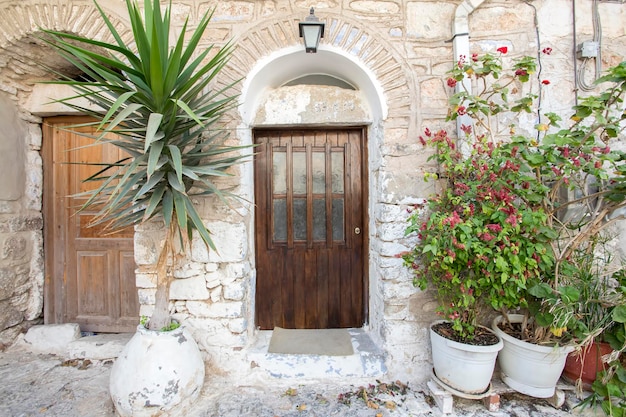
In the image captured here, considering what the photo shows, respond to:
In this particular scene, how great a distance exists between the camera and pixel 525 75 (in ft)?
6.21

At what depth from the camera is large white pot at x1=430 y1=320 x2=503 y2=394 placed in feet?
6.08

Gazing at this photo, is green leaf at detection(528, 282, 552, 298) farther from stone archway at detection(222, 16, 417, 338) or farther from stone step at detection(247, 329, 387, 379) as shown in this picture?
stone step at detection(247, 329, 387, 379)

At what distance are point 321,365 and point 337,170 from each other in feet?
4.88

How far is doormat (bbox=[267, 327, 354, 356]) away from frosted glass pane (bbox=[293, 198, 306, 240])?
771 mm

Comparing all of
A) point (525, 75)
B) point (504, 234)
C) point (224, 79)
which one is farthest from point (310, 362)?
point (525, 75)

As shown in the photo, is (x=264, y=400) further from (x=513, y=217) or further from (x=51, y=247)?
(x=51, y=247)

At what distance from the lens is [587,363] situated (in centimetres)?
200

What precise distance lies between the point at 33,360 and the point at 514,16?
4408mm

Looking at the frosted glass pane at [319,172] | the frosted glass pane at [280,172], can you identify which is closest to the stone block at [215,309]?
the frosted glass pane at [280,172]

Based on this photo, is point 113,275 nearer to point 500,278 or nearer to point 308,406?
point 308,406

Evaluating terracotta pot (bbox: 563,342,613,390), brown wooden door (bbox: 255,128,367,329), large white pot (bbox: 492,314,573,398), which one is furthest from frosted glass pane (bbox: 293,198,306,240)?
terracotta pot (bbox: 563,342,613,390)

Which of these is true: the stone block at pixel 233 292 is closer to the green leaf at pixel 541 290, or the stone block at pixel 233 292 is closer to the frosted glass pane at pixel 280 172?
the frosted glass pane at pixel 280 172

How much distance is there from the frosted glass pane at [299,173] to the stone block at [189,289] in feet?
3.37

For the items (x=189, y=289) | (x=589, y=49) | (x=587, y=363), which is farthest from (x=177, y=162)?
(x=589, y=49)
